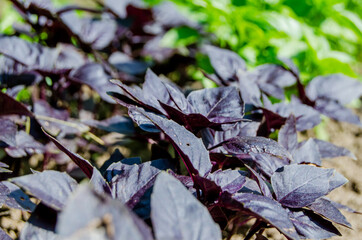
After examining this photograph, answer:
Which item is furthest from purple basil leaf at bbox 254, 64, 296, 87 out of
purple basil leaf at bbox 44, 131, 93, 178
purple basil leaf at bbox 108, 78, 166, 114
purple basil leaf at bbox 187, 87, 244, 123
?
purple basil leaf at bbox 44, 131, 93, 178

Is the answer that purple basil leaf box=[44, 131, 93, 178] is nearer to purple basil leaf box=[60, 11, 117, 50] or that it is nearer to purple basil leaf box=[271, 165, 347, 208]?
purple basil leaf box=[271, 165, 347, 208]

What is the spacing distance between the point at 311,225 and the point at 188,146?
0.32 m

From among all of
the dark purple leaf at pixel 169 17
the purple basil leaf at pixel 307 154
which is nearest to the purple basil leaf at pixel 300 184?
the purple basil leaf at pixel 307 154

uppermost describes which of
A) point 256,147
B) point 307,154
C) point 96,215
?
point 96,215

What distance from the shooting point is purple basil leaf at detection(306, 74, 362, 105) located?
4.21ft

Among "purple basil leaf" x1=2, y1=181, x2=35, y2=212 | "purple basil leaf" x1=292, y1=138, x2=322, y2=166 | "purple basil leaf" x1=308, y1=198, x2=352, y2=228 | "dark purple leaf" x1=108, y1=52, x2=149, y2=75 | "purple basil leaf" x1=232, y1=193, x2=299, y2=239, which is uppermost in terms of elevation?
"purple basil leaf" x1=232, y1=193, x2=299, y2=239

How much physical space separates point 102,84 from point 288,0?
1.29 meters

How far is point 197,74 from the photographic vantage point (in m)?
1.83

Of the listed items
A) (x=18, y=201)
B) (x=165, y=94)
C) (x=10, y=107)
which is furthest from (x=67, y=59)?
(x=18, y=201)

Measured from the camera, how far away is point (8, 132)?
940 mm

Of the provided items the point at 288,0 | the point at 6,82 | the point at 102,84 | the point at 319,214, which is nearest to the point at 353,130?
the point at 288,0

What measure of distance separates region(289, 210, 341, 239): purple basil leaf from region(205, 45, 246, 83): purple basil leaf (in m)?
0.56

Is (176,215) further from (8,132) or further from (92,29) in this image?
(92,29)

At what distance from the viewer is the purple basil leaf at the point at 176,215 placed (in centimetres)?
50
